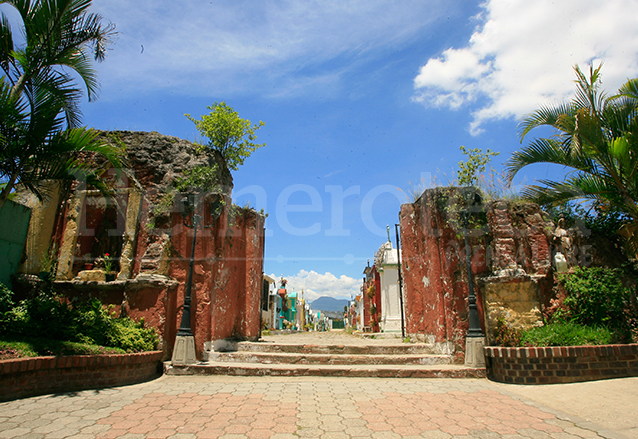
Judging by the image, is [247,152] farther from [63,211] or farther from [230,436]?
[230,436]

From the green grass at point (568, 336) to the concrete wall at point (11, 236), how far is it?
962 centimetres

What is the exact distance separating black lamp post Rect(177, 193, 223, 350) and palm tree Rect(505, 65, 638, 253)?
674 centimetres

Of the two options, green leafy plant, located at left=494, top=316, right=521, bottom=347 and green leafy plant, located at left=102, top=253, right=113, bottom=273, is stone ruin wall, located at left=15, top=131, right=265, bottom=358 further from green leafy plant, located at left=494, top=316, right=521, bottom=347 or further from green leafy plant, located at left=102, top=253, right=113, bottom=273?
green leafy plant, located at left=494, top=316, right=521, bottom=347

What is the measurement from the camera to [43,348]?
4.96 meters

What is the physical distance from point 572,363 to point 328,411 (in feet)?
13.8

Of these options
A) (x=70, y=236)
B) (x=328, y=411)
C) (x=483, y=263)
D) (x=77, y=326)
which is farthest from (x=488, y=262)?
(x=70, y=236)

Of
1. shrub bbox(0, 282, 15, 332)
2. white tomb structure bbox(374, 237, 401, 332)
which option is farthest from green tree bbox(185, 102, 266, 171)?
white tomb structure bbox(374, 237, 401, 332)

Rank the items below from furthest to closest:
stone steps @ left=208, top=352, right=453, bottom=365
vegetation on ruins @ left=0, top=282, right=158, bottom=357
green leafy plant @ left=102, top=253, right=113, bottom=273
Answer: green leafy plant @ left=102, top=253, right=113, bottom=273 → stone steps @ left=208, top=352, right=453, bottom=365 → vegetation on ruins @ left=0, top=282, right=158, bottom=357

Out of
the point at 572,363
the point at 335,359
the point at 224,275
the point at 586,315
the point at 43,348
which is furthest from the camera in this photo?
the point at 224,275

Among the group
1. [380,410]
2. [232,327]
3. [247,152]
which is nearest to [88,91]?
[247,152]

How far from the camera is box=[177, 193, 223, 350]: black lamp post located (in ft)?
21.5

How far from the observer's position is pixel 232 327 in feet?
27.7

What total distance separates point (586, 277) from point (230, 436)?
22.5 ft

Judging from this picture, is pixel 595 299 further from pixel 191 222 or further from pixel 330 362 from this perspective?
pixel 191 222
